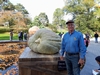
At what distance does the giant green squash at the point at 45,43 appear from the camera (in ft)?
13.3

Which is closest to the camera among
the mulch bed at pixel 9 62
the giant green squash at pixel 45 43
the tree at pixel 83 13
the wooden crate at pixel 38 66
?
the wooden crate at pixel 38 66

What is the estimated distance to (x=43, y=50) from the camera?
4090mm

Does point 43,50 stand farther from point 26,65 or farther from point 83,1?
point 83,1

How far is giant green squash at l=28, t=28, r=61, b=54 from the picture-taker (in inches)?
160

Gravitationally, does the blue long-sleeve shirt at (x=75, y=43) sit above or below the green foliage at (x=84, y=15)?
below

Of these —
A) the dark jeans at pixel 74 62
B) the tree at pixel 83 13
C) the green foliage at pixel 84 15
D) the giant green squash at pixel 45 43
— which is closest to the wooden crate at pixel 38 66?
the giant green squash at pixel 45 43

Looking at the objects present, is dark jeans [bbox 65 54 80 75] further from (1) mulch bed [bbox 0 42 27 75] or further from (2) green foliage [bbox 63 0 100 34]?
(2) green foliage [bbox 63 0 100 34]

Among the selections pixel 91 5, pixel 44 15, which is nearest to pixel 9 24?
pixel 91 5

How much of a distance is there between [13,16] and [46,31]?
25857 mm

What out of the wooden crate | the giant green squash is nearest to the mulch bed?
the giant green squash

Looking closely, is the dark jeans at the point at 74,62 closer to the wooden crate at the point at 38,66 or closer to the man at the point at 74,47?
the man at the point at 74,47

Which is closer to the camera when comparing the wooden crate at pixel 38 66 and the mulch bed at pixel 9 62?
the wooden crate at pixel 38 66

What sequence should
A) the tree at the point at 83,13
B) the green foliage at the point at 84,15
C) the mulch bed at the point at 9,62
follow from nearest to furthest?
the mulch bed at the point at 9,62
the green foliage at the point at 84,15
the tree at the point at 83,13

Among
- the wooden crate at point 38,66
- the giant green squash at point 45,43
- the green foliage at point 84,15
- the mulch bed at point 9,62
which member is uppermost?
the green foliage at point 84,15
